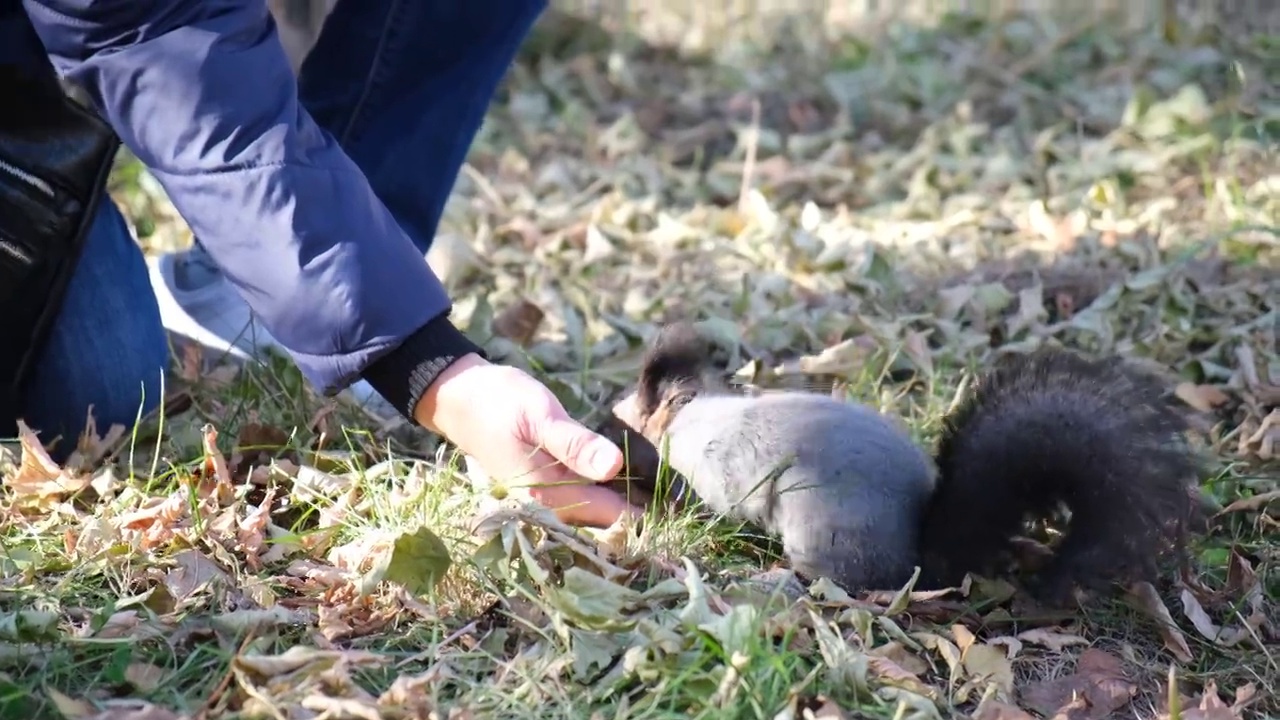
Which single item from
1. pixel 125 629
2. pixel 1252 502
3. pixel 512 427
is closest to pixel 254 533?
pixel 125 629

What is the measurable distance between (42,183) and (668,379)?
1.02 meters

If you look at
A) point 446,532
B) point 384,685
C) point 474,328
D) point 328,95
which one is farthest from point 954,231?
point 384,685

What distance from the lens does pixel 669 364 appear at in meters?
2.24

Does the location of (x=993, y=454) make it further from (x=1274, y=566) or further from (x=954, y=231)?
(x=954, y=231)

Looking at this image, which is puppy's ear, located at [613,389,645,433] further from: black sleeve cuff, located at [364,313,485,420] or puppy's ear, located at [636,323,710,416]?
black sleeve cuff, located at [364,313,485,420]

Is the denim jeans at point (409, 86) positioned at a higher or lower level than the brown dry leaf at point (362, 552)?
higher

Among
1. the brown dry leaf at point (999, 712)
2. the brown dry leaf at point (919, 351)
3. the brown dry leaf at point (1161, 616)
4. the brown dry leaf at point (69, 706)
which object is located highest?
the brown dry leaf at point (69, 706)

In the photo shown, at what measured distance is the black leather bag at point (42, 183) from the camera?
226cm

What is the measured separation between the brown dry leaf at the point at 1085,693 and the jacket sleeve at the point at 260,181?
0.88m

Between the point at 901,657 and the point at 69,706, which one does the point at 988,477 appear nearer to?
the point at 901,657

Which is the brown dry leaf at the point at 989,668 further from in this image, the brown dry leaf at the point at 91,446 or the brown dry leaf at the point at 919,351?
the brown dry leaf at the point at 91,446

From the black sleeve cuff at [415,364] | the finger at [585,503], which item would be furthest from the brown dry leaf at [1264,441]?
the black sleeve cuff at [415,364]

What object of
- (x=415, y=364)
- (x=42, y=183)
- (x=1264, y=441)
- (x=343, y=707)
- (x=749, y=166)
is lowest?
(x=749, y=166)

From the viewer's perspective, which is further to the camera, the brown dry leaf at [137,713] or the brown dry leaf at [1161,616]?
the brown dry leaf at [1161,616]
